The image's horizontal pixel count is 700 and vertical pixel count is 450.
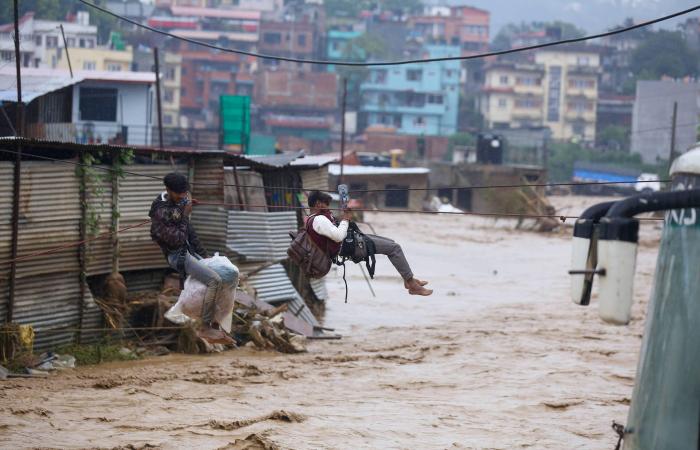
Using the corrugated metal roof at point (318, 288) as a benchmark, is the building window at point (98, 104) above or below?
above

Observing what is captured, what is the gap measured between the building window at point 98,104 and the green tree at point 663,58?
220 ft

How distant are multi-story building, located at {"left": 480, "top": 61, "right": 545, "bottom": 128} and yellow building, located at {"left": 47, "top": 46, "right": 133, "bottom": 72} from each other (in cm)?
3384

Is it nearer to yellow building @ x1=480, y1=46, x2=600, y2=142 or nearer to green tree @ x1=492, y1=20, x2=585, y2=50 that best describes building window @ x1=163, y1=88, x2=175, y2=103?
yellow building @ x1=480, y1=46, x2=600, y2=142

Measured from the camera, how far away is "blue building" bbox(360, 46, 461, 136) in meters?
89.4

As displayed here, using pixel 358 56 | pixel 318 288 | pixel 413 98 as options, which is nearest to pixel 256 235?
pixel 318 288

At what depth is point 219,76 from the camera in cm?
8812

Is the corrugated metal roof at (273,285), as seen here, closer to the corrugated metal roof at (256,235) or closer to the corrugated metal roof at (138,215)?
the corrugated metal roof at (256,235)

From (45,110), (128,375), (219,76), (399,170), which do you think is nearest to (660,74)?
(219,76)

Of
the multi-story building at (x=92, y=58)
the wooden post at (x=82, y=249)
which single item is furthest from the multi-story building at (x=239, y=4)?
the wooden post at (x=82, y=249)

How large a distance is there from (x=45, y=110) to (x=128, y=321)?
16.2m

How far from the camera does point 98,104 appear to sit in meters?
39.0

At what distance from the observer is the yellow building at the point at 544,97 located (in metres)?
93.1

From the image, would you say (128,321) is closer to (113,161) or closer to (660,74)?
(113,161)

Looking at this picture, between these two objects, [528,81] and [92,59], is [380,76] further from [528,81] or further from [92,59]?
[92,59]
